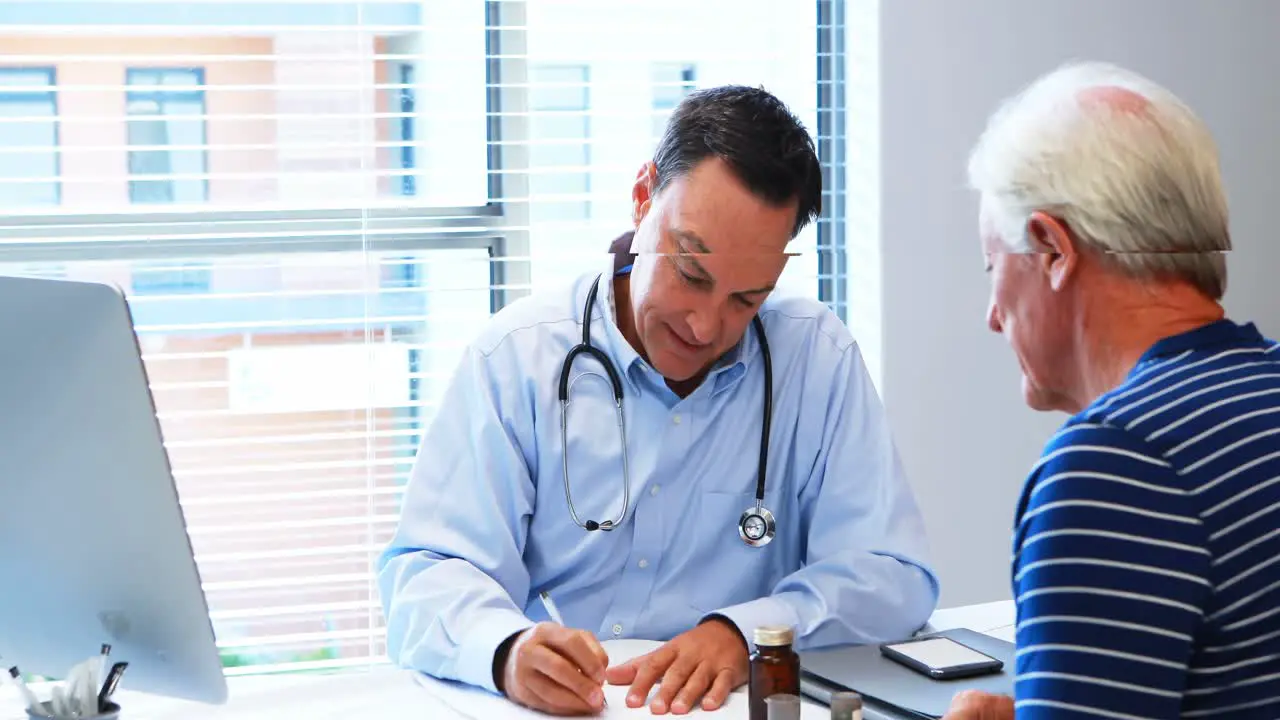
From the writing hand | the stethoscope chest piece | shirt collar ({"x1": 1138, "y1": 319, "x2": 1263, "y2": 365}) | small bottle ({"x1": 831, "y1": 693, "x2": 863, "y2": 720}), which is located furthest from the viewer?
the stethoscope chest piece

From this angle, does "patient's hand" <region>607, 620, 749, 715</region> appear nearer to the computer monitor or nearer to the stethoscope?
the stethoscope

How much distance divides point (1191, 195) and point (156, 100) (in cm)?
203

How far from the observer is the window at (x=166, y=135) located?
8.23ft

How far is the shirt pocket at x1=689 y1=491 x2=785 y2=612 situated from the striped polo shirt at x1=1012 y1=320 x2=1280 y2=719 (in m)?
0.77

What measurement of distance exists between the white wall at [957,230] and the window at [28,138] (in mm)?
1573

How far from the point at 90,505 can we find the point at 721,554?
0.88 metres

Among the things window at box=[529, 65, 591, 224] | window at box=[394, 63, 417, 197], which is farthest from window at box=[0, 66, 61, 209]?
window at box=[529, 65, 591, 224]

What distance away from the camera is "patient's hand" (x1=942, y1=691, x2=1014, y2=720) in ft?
3.98

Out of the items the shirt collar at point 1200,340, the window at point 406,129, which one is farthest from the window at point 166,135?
the shirt collar at point 1200,340

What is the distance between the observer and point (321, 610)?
102 inches

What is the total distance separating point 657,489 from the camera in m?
1.72

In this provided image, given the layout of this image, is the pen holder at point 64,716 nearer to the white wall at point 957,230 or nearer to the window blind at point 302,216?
the window blind at point 302,216

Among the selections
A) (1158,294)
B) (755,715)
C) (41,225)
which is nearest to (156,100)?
(41,225)

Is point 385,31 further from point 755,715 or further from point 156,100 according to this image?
point 755,715
